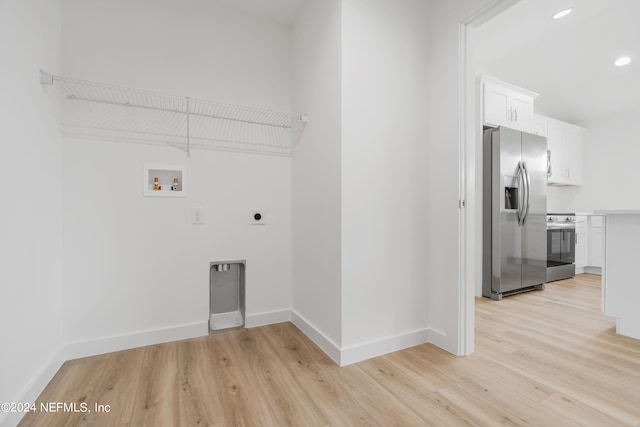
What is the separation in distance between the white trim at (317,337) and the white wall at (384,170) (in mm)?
83

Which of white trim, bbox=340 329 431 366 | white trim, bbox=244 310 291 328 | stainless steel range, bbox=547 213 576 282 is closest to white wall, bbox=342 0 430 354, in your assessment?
white trim, bbox=340 329 431 366

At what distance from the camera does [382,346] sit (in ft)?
6.15

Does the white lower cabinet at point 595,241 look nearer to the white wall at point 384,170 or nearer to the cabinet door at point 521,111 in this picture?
the cabinet door at point 521,111

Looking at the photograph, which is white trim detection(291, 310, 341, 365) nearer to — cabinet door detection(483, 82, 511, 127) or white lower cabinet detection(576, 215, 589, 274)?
cabinet door detection(483, 82, 511, 127)

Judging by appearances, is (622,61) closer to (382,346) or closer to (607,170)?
(607,170)

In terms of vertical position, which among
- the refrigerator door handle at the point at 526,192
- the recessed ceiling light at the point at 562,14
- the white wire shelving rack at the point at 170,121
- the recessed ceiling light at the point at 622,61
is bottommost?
the refrigerator door handle at the point at 526,192

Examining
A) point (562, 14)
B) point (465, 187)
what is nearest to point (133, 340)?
point (465, 187)

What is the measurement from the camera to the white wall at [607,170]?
434 centimetres

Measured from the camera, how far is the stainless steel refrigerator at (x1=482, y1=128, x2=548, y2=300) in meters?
3.06

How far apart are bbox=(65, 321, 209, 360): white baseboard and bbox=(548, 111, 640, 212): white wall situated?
5.77 m

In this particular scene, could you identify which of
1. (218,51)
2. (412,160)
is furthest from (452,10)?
(218,51)

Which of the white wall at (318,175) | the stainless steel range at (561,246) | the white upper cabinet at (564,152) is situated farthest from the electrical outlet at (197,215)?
the white upper cabinet at (564,152)

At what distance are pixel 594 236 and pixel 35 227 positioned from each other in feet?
20.9

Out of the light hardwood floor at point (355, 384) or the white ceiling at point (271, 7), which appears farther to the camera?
the white ceiling at point (271, 7)
